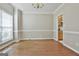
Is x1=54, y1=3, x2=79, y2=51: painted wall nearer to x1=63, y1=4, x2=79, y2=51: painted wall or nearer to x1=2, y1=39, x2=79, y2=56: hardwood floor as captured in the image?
x1=63, y1=4, x2=79, y2=51: painted wall

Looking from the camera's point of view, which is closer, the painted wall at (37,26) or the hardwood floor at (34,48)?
the painted wall at (37,26)

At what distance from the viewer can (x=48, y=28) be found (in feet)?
6.83

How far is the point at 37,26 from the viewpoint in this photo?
2.06m

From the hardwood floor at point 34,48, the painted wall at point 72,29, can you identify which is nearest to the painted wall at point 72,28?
the painted wall at point 72,29

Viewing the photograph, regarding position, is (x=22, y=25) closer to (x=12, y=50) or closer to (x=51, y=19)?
(x=12, y=50)

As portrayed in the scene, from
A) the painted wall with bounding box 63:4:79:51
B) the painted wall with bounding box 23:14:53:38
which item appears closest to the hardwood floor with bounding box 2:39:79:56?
the painted wall with bounding box 23:14:53:38

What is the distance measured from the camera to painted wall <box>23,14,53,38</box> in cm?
204

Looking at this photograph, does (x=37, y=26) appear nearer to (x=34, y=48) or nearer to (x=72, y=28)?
(x=34, y=48)

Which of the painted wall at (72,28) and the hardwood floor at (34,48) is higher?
the painted wall at (72,28)

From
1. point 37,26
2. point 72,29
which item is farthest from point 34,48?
point 72,29

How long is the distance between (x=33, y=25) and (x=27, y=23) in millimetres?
171

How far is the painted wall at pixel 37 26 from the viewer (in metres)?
2.04

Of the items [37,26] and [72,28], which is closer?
[37,26]

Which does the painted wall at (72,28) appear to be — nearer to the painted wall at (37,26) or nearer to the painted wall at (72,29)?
the painted wall at (72,29)
